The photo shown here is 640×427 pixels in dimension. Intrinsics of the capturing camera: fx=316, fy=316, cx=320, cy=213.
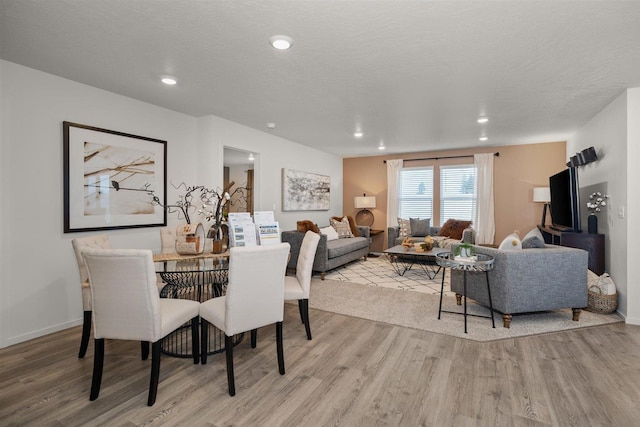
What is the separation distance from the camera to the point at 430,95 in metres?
3.47

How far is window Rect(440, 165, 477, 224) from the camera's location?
6.73 metres

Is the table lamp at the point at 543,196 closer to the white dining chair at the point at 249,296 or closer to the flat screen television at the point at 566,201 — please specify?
the flat screen television at the point at 566,201

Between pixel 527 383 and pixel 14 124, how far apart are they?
453 centimetres

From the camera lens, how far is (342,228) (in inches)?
264

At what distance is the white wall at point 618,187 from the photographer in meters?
3.30

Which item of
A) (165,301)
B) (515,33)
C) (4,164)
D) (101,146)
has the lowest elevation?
(165,301)

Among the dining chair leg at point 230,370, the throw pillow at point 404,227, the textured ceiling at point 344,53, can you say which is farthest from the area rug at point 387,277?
the dining chair leg at point 230,370

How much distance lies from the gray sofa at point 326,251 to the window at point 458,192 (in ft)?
7.39

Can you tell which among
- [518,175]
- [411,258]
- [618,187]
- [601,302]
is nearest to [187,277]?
[411,258]

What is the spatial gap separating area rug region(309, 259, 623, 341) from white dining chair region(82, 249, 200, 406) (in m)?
2.10

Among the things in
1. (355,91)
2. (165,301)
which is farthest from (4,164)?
(355,91)

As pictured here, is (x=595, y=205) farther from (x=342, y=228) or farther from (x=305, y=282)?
(x=342, y=228)

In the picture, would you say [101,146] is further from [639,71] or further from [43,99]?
[639,71]

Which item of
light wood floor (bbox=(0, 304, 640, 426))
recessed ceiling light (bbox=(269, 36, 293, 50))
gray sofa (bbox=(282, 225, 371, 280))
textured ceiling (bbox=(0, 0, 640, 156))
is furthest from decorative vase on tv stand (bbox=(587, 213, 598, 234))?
recessed ceiling light (bbox=(269, 36, 293, 50))
